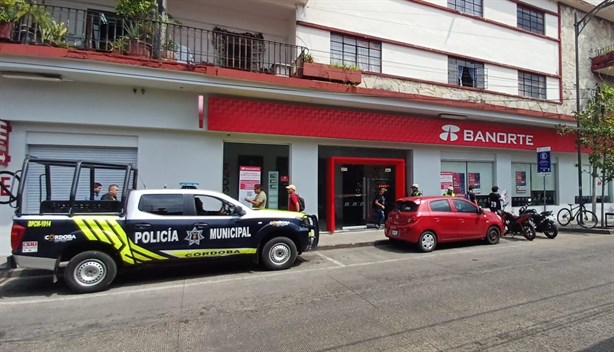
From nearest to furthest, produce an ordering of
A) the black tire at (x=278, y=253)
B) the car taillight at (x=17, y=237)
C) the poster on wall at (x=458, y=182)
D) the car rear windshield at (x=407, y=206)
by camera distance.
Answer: the car taillight at (x=17, y=237) → the black tire at (x=278, y=253) → the car rear windshield at (x=407, y=206) → the poster on wall at (x=458, y=182)

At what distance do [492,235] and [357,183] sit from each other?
16.0ft

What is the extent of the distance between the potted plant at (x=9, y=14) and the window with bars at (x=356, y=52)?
9064mm

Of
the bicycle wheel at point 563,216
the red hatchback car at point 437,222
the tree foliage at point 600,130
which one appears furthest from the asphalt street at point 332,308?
the bicycle wheel at point 563,216

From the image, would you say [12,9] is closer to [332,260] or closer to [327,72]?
[327,72]

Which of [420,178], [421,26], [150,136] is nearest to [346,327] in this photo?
[150,136]

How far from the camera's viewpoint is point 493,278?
21.5ft

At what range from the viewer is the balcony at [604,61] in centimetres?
1797

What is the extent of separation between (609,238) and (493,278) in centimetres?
808

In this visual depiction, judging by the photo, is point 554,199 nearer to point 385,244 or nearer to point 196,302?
point 385,244

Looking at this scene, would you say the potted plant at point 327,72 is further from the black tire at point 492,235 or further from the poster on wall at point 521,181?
the poster on wall at point 521,181

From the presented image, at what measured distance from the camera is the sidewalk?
24.6 feet

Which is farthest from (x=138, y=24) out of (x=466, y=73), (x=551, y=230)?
(x=551, y=230)

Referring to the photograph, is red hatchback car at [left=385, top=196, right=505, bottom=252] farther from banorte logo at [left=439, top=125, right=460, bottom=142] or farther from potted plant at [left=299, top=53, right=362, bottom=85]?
potted plant at [left=299, top=53, right=362, bottom=85]

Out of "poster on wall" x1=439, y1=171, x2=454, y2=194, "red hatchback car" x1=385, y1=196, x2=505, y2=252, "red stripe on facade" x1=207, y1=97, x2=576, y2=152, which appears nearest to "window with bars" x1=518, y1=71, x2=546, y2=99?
"red stripe on facade" x1=207, y1=97, x2=576, y2=152
